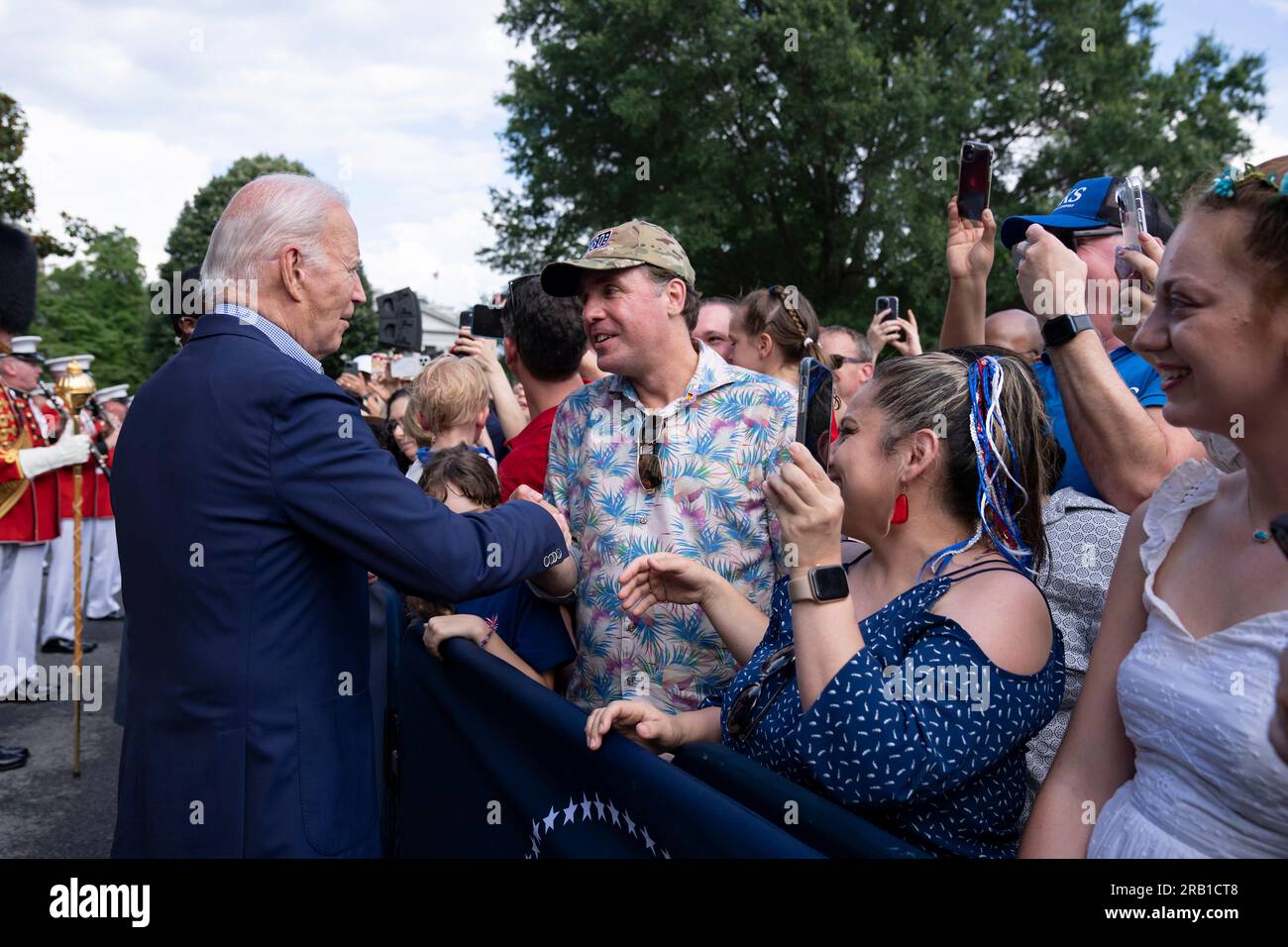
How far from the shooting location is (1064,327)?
7.54ft

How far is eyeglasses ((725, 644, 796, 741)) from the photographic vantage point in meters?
2.02

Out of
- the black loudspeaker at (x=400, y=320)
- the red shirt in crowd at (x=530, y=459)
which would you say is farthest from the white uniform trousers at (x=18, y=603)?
the red shirt in crowd at (x=530, y=459)

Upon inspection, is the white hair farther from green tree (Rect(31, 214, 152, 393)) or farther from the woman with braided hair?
green tree (Rect(31, 214, 152, 393))

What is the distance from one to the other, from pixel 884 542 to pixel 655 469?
88 cm

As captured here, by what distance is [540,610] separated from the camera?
10.2 ft

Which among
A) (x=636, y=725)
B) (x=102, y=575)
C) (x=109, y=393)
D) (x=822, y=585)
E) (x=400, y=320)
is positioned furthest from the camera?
(x=109, y=393)

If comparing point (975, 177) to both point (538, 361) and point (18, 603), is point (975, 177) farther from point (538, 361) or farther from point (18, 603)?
point (18, 603)

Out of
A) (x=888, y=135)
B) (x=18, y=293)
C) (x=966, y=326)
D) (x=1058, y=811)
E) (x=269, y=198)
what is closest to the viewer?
(x=1058, y=811)

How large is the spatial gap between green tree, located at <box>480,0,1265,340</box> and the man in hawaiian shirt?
594 inches

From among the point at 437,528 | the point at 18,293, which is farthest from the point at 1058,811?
the point at 18,293

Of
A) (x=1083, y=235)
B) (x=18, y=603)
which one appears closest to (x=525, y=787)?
(x=1083, y=235)

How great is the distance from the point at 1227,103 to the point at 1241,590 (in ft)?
76.9

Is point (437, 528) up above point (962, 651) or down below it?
above
